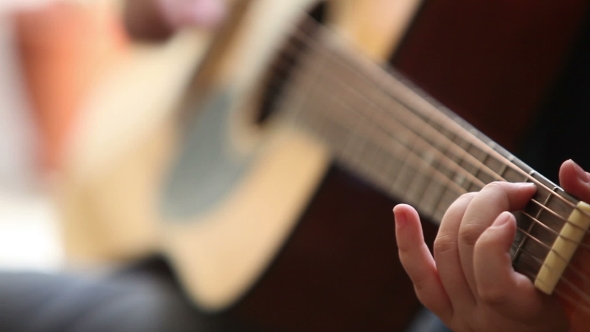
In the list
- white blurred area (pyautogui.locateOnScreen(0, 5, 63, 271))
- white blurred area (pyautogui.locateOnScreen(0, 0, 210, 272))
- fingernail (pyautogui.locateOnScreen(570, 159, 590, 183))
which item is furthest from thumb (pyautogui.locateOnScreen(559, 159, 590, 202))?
white blurred area (pyautogui.locateOnScreen(0, 5, 63, 271))

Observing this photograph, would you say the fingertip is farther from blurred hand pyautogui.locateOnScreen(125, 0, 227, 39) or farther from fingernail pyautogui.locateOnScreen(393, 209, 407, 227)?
blurred hand pyautogui.locateOnScreen(125, 0, 227, 39)

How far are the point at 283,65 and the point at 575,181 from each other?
0.41 meters

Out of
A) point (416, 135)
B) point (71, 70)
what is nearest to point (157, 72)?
point (416, 135)

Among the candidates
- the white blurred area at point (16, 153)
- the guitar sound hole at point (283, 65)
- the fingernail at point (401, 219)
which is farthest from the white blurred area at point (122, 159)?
the fingernail at point (401, 219)

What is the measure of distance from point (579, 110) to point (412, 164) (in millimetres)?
137

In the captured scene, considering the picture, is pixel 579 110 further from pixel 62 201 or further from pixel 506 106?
pixel 62 201

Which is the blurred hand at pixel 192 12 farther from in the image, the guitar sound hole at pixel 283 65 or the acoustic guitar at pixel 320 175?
the guitar sound hole at pixel 283 65

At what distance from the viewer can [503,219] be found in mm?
326

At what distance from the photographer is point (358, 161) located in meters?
0.54

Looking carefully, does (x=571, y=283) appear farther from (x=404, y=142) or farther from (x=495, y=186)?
(x=404, y=142)

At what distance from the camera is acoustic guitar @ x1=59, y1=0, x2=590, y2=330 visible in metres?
0.42

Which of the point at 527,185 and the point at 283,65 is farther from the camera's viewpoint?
the point at 283,65

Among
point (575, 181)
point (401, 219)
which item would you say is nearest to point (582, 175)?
point (575, 181)

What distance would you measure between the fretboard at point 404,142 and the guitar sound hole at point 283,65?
0.02 metres
